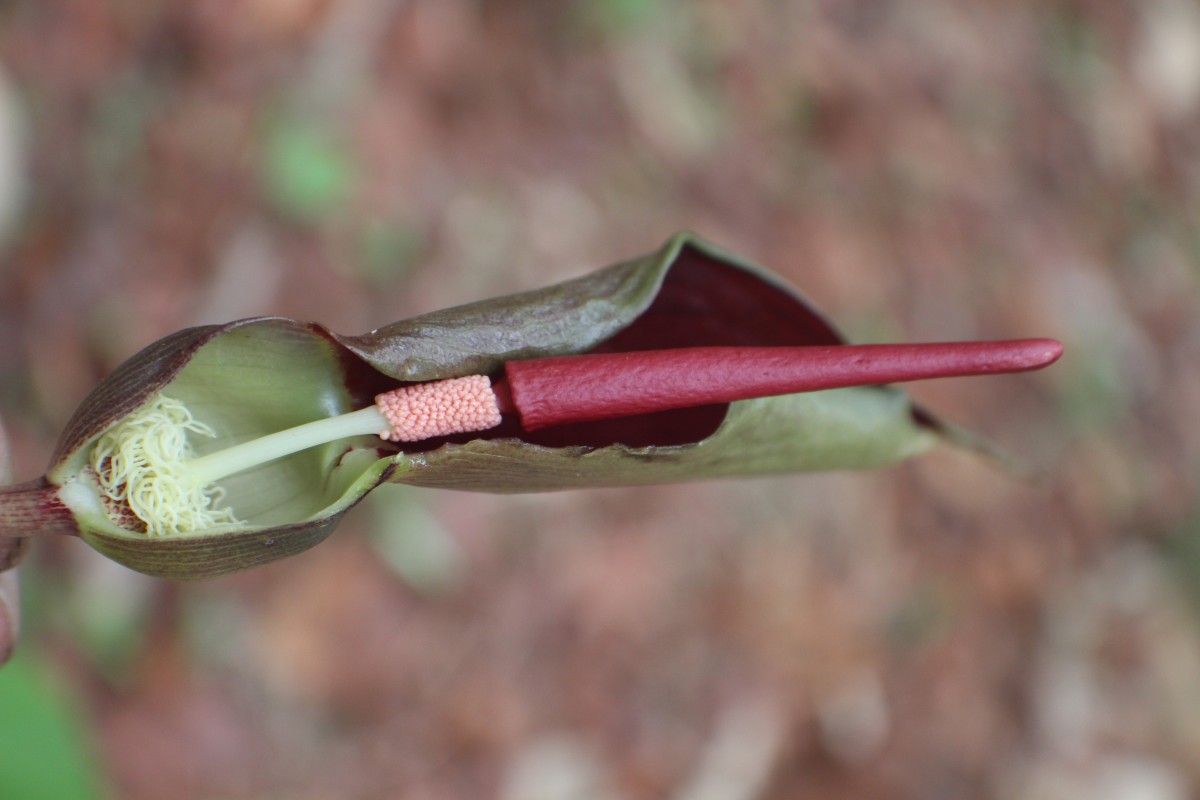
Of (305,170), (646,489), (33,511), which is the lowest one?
(33,511)

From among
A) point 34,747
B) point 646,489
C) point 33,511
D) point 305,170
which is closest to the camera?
point 33,511

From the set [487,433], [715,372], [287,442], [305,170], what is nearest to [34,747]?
[287,442]

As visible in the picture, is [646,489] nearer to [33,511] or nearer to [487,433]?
[487,433]

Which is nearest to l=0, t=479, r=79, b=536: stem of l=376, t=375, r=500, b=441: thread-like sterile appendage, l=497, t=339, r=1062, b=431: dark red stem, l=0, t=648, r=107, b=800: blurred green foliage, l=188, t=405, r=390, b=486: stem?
l=188, t=405, r=390, b=486: stem

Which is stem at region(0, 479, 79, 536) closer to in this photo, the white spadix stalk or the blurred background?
the white spadix stalk

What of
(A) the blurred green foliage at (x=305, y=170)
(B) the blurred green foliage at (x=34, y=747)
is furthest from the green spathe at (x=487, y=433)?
(A) the blurred green foliage at (x=305, y=170)
